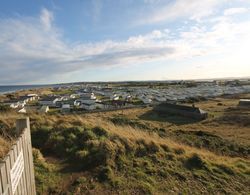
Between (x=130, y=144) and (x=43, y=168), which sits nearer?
(x=43, y=168)

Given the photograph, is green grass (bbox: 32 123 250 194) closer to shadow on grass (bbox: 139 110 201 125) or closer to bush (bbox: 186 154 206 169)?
bush (bbox: 186 154 206 169)

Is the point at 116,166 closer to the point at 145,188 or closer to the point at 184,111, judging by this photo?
the point at 145,188

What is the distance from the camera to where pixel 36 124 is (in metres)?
11.8

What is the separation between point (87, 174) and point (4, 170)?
5.53 meters

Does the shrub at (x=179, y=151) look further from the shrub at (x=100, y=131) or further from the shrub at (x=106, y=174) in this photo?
the shrub at (x=106, y=174)

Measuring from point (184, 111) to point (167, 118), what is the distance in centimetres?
349

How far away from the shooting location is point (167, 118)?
138 ft

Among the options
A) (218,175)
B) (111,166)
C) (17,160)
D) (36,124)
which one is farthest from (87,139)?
(17,160)

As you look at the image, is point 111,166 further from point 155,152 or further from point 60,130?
point 60,130

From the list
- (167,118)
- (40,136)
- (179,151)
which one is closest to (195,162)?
(179,151)

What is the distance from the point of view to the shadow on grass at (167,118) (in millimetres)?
39125

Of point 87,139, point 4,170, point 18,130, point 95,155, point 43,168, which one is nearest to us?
point 4,170

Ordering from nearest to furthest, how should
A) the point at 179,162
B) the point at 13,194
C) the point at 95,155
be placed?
the point at 13,194
the point at 95,155
the point at 179,162

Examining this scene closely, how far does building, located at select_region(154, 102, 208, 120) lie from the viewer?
4062 cm
